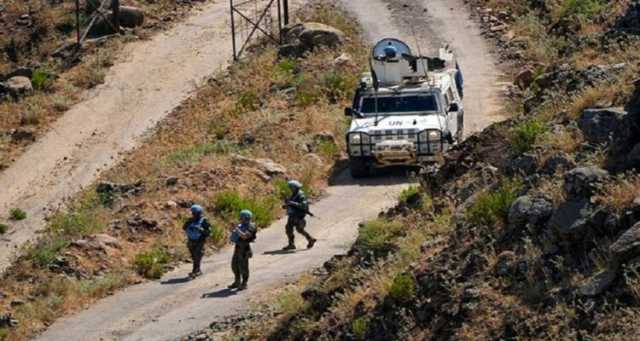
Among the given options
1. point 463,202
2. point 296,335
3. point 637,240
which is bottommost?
point 296,335

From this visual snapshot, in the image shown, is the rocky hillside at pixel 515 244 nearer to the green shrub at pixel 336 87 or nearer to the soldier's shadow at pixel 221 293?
the soldier's shadow at pixel 221 293

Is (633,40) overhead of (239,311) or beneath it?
overhead

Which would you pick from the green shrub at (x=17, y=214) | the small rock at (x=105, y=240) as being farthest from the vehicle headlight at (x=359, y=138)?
the green shrub at (x=17, y=214)

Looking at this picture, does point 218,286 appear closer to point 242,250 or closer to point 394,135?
point 242,250

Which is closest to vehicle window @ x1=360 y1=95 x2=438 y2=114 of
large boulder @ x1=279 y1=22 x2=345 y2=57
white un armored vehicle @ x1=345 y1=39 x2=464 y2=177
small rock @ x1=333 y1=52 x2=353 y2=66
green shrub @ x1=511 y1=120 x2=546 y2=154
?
white un armored vehicle @ x1=345 y1=39 x2=464 y2=177

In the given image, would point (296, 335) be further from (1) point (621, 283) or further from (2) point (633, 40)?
(2) point (633, 40)

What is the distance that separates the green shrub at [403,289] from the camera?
15.4 metres

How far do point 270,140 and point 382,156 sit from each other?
4.68 metres

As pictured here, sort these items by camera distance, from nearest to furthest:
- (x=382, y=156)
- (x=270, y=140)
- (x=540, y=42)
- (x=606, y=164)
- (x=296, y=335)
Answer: (x=606, y=164) < (x=296, y=335) < (x=382, y=156) < (x=270, y=140) < (x=540, y=42)

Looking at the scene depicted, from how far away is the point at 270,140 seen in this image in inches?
1249

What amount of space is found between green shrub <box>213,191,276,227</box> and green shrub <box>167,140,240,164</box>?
11.4 feet

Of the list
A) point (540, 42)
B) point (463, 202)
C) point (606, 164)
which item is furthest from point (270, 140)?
point (606, 164)

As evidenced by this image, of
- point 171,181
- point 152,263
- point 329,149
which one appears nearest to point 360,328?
point 152,263

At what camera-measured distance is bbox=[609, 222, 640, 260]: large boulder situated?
12.8 meters
